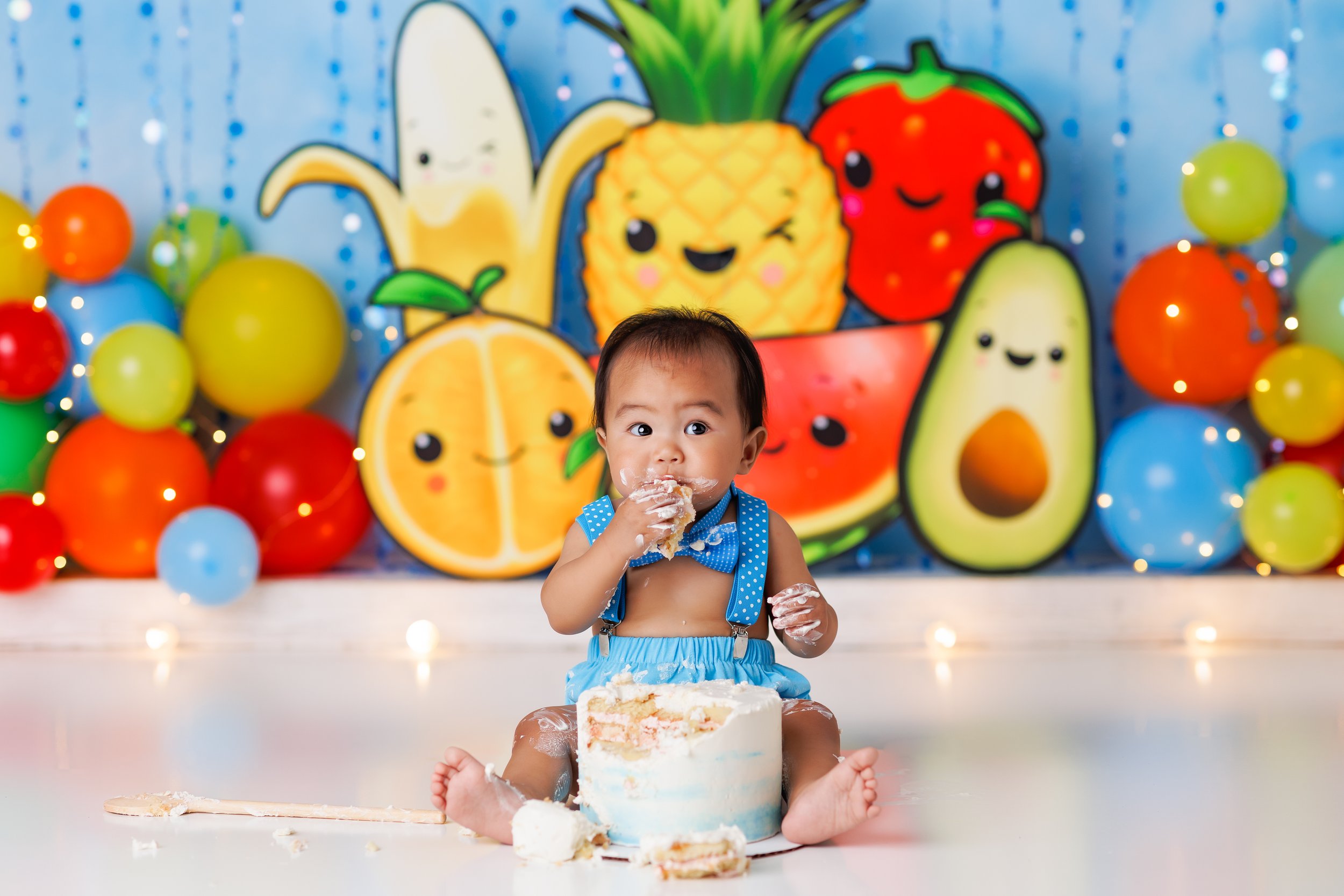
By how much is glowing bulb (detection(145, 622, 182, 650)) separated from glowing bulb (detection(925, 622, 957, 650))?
2.12m

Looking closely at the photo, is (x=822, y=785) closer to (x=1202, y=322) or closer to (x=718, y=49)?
(x=1202, y=322)

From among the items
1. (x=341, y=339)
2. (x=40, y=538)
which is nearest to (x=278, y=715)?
(x=40, y=538)

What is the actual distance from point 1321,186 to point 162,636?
3508mm

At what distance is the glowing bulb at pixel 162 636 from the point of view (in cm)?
352

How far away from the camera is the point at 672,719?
1712 mm

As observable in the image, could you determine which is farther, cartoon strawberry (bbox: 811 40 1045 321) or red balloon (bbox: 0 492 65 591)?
cartoon strawberry (bbox: 811 40 1045 321)

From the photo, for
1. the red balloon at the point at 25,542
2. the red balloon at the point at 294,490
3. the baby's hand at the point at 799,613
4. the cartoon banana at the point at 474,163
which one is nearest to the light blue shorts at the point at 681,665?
the baby's hand at the point at 799,613

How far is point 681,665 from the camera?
1.97 meters

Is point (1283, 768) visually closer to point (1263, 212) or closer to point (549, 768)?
point (549, 768)

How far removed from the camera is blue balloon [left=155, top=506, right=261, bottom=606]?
336cm

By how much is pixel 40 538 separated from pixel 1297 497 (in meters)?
3.40

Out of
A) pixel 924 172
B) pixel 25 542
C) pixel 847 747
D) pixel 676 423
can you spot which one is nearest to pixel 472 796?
pixel 676 423

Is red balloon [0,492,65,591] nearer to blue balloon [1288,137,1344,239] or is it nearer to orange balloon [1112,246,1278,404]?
orange balloon [1112,246,1278,404]

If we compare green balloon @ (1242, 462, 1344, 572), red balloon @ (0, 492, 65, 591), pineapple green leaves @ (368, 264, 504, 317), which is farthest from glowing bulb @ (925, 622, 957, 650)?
red balloon @ (0, 492, 65, 591)
